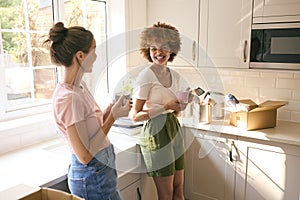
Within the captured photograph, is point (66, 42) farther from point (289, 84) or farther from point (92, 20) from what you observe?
point (289, 84)

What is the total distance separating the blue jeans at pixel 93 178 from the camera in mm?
A: 1394

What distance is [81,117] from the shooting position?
127cm

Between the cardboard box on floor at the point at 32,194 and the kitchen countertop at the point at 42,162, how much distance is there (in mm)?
95

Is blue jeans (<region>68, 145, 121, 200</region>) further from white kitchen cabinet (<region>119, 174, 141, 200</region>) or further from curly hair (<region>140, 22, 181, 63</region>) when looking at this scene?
curly hair (<region>140, 22, 181, 63</region>)

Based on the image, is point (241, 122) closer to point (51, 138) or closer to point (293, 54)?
point (293, 54)

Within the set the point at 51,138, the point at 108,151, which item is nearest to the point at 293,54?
the point at 108,151

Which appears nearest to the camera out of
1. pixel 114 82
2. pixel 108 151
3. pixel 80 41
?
pixel 80 41

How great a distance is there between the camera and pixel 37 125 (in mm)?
2074

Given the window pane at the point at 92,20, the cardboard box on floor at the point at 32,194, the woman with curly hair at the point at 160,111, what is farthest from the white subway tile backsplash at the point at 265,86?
the cardboard box on floor at the point at 32,194

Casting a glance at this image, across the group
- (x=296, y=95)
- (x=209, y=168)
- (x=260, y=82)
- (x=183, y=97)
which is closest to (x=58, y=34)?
(x=183, y=97)

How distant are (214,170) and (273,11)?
126cm

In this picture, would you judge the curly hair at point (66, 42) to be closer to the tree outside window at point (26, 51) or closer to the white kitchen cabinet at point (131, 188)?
the tree outside window at point (26, 51)

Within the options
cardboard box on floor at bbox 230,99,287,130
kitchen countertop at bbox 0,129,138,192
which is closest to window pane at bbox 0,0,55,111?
kitchen countertop at bbox 0,129,138,192

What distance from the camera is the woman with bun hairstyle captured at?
1280 millimetres
